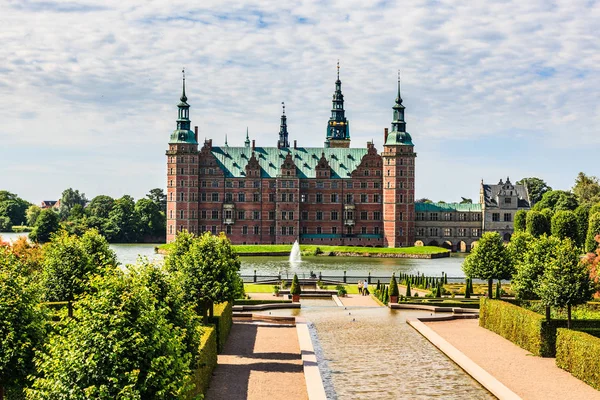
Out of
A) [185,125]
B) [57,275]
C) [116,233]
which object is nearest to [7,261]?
[57,275]

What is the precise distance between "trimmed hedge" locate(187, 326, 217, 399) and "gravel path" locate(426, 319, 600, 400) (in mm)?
8445

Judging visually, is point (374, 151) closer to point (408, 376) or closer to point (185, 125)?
point (185, 125)

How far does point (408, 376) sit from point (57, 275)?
14.4 m

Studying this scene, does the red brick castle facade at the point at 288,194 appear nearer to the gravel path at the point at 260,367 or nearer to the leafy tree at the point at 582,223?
the leafy tree at the point at 582,223

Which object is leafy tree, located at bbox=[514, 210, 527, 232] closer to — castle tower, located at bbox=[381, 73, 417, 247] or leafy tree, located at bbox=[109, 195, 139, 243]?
castle tower, located at bbox=[381, 73, 417, 247]

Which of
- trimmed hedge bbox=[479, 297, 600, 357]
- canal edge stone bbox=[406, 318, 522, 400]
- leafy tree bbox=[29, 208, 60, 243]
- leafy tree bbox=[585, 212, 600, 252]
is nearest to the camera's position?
canal edge stone bbox=[406, 318, 522, 400]

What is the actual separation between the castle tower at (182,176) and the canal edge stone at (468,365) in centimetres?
7241

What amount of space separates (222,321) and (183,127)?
7838cm

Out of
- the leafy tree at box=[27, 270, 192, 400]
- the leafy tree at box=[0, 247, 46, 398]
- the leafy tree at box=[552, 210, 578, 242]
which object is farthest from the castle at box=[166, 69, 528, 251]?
the leafy tree at box=[27, 270, 192, 400]

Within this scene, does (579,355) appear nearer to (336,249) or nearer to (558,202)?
(336,249)

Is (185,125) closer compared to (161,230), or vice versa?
(185,125)

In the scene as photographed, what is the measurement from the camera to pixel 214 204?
10638cm

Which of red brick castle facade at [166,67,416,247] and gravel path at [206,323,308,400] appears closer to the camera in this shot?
gravel path at [206,323,308,400]

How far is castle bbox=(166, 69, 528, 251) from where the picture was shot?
104m
